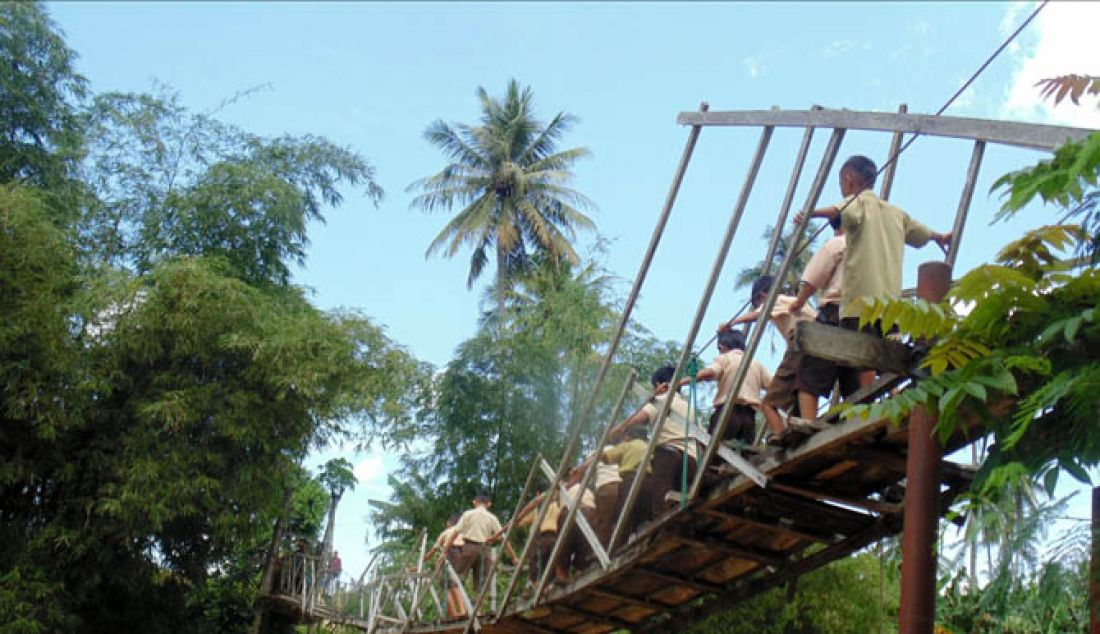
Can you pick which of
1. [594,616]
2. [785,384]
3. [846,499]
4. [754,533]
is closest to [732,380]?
[785,384]

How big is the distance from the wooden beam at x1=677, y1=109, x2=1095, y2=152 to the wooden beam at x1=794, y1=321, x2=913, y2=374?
0.72 metres

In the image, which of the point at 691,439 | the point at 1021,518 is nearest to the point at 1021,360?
the point at 1021,518

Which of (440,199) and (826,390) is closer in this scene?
(826,390)

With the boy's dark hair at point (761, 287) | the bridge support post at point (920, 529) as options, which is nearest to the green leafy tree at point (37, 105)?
the boy's dark hair at point (761, 287)

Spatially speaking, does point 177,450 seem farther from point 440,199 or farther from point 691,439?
point 440,199

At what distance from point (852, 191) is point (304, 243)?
9.61m

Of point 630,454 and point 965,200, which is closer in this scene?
point 965,200

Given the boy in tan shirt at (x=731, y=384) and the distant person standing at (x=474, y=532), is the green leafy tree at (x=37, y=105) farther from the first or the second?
the boy in tan shirt at (x=731, y=384)

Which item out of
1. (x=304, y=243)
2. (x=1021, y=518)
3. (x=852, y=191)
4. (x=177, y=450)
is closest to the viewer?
(x=1021, y=518)

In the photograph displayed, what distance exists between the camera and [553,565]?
7.17 m

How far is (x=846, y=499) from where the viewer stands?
17.6ft

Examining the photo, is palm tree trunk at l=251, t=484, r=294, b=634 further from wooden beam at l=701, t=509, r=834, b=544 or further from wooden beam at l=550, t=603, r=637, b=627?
wooden beam at l=701, t=509, r=834, b=544

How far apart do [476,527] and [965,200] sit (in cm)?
566

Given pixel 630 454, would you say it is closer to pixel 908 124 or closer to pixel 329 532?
pixel 908 124
